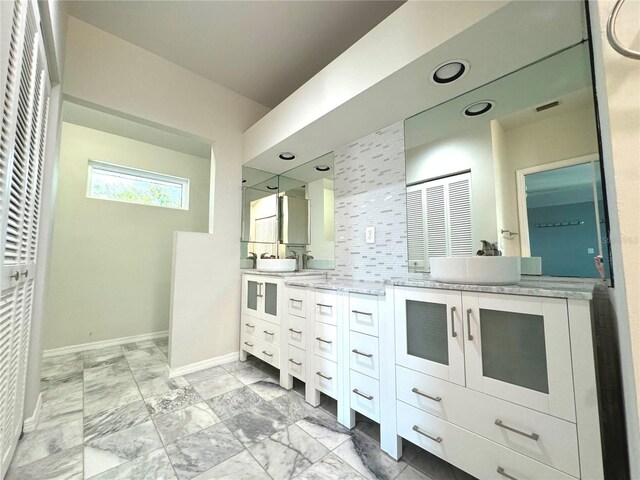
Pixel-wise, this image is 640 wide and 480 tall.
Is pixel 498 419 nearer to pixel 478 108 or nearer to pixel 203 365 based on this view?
pixel 478 108

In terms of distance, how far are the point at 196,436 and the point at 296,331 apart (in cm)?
87

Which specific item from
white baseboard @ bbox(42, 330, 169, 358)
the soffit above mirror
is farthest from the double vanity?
white baseboard @ bbox(42, 330, 169, 358)

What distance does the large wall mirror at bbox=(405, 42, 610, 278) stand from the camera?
1255 millimetres

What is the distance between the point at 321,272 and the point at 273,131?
1424 mm

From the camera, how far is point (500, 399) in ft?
3.43

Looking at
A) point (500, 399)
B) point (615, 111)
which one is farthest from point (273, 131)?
point (500, 399)

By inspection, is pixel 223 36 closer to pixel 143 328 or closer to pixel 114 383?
pixel 114 383

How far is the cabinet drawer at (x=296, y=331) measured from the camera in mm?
1979

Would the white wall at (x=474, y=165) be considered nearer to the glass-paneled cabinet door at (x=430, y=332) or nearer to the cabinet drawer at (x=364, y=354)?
the glass-paneled cabinet door at (x=430, y=332)

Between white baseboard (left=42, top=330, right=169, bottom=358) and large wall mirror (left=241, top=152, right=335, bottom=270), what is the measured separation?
5.97 feet

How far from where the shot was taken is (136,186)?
3531 millimetres

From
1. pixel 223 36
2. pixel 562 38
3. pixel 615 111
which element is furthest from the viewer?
pixel 223 36

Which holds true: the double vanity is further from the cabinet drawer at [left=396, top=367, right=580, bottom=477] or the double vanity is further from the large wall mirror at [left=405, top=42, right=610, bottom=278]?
the large wall mirror at [left=405, top=42, right=610, bottom=278]

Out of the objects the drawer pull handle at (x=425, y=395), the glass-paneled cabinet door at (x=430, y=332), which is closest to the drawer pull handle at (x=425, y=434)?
the drawer pull handle at (x=425, y=395)
